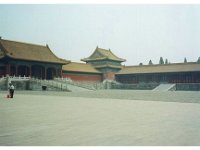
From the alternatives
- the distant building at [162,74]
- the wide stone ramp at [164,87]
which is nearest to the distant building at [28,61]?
the distant building at [162,74]

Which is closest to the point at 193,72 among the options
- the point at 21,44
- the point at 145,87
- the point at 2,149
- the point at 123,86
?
the point at 145,87

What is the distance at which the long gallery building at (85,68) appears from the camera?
35.4 metres

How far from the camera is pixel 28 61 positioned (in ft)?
120

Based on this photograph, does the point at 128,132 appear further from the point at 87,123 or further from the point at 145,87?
the point at 145,87

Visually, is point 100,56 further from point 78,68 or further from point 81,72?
point 81,72

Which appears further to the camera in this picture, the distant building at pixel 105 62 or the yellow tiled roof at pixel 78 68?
the distant building at pixel 105 62

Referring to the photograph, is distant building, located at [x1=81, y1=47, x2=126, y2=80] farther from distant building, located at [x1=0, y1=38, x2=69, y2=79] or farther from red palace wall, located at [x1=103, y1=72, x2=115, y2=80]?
distant building, located at [x1=0, y1=38, x2=69, y2=79]

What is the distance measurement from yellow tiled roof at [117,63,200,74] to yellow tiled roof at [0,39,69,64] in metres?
13.8

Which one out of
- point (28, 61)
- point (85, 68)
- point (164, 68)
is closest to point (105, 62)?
point (85, 68)

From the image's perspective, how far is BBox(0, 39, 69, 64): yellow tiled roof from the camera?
115 feet

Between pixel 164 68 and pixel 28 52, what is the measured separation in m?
22.2

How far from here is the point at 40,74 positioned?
129ft

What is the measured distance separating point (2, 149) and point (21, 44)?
35811 mm

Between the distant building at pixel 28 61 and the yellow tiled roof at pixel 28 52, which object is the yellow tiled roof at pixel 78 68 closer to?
the distant building at pixel 28 61
